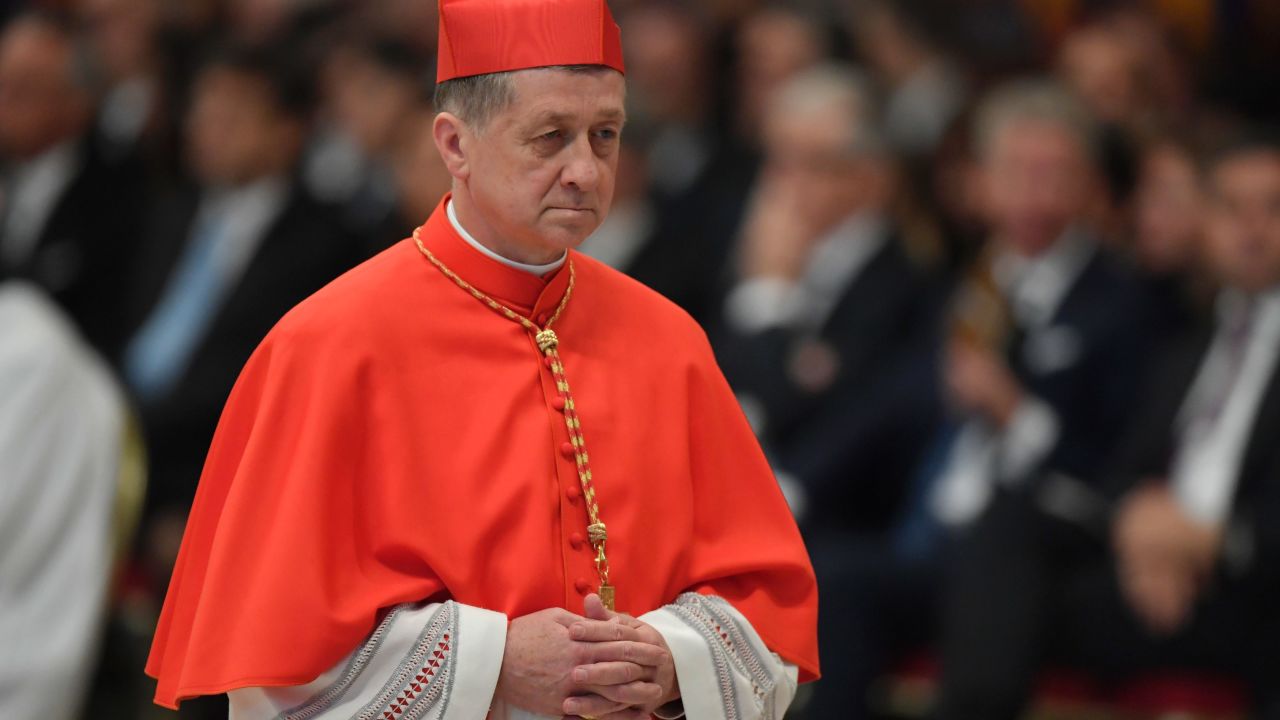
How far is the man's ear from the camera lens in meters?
2.73

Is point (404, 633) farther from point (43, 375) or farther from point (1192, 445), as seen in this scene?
point (1192, 445)

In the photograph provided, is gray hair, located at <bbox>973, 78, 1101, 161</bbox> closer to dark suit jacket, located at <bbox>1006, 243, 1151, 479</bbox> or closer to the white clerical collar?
dark suit jacket, located at <bbox>1006, 243, 1151, 479</bbox>

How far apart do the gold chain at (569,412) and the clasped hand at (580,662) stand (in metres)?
0.07

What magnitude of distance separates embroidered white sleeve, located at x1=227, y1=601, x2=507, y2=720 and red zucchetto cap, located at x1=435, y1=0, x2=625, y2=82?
0.74 m

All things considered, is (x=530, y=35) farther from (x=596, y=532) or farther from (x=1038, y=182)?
(x=1038, y=182)

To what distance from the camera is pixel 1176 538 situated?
5.04 meters

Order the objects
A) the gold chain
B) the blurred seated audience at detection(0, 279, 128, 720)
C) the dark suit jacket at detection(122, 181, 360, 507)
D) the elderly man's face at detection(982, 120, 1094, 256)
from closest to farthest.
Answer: the gold chain
the blurred seated audience at detection(0, 279, 128, 720)
the elderly man's face at detection(982, 120, 1094, 256)
the dark suit jacket at detection(122, 181, 360, 507)

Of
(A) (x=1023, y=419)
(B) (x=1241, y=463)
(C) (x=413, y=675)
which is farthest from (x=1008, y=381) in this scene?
(C) (x=413, y=675)

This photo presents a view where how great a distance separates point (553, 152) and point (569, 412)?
0.38 m

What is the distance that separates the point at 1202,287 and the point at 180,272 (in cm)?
370

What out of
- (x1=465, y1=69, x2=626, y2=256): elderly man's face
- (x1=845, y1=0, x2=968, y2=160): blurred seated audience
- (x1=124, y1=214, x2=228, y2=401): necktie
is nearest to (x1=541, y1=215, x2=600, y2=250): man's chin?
(x1=465, y1=69, x2=626, y2=256): elderly man's face

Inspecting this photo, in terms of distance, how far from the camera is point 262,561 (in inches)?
104

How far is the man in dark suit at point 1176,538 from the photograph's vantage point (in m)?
5.02

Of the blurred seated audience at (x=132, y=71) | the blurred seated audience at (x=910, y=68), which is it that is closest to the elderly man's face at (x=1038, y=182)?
the blurred seated audience at (x=910, y=68)
